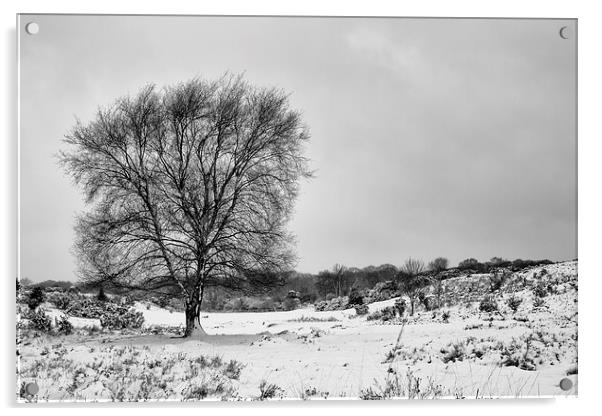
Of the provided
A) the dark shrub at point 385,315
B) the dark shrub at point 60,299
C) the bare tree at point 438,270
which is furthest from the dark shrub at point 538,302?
the dark shrub at point 60,299

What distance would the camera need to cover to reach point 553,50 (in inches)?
326

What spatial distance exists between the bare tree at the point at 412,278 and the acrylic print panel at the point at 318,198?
0.04 m

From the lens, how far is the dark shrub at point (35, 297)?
765cm

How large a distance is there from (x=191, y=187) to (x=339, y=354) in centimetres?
314

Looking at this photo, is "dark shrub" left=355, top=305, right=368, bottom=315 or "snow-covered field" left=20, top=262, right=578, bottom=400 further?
"dark shrub" left=355, top=305, right=368, bottom=315

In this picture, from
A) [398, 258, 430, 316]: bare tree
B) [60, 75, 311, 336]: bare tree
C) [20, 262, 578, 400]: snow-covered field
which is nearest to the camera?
[20, 262, 578, 400]: snow-covered field

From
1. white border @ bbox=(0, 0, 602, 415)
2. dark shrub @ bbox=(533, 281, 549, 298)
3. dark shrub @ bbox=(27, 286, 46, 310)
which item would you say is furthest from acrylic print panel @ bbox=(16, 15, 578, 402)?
dark shrub @ bbox=(27, 286, 46, 310)

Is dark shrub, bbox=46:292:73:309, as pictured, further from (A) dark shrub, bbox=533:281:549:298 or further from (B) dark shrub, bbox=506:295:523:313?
(A) dark shrub, bbox=533:281:549:298

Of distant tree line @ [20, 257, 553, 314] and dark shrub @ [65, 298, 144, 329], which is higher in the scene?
distant tree line @ [20, 257, 553, 314]

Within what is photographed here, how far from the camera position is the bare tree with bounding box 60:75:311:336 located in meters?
8.08

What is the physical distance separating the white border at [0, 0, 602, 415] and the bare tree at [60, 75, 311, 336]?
983 mm

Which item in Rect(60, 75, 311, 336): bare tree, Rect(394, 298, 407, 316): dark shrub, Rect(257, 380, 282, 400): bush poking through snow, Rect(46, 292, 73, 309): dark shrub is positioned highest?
Rect(60, 75, 311, 336): bare tree

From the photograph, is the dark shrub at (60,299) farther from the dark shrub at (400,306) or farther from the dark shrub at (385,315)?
the dark shrub at (400,306)

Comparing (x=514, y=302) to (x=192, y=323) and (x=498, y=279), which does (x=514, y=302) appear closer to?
(x=498, y=279)
